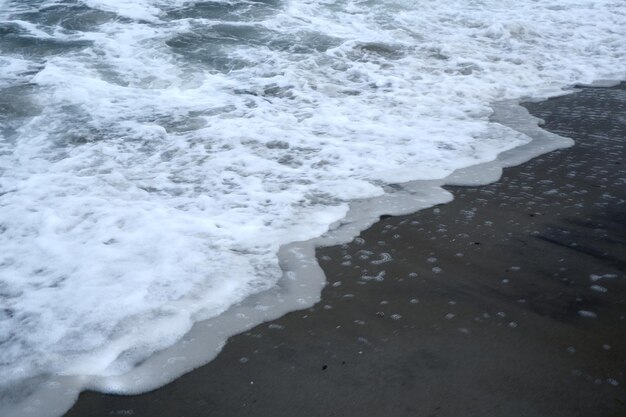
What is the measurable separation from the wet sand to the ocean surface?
Result: 1.18 feet

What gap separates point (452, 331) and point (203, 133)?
3.00 metres

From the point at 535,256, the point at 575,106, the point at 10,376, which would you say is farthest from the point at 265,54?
the point at 10,376

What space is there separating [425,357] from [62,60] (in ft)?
19.4

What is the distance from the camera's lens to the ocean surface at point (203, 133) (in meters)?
2.80

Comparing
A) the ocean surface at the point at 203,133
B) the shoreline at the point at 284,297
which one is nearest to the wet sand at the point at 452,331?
the shoreline at the point at 284,297

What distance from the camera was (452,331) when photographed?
2488mm

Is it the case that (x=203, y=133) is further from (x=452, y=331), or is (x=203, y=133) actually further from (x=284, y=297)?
(x=452, y=331)

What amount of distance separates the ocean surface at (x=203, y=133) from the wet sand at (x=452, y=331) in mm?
358

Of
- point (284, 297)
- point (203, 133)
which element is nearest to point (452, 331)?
point (284, 297)

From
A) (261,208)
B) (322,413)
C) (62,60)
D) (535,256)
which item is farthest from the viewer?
(62,60)

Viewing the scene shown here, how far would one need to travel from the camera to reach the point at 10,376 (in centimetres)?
233

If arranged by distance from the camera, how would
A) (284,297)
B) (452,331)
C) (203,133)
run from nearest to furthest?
1. (452,331)
2. (284,297)
3. (203,133)

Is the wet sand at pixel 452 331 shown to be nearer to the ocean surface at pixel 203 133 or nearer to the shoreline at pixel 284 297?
the shoreline at pixel 284 297

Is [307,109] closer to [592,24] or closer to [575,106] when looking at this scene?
[575,106]
